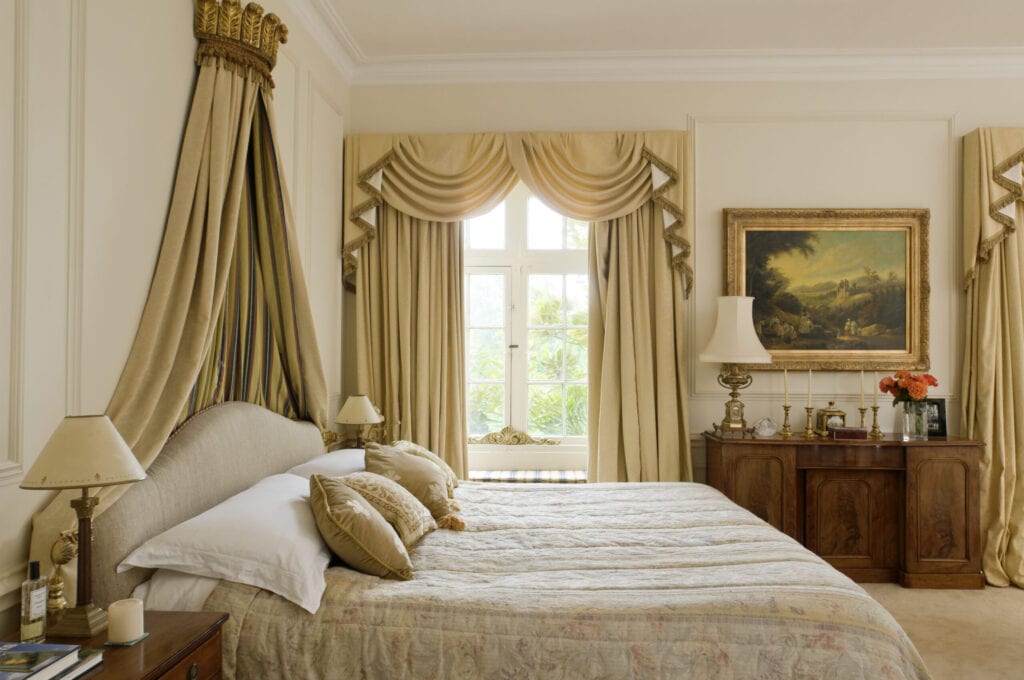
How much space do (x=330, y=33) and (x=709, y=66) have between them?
7.39 feet

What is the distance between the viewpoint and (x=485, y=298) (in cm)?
478

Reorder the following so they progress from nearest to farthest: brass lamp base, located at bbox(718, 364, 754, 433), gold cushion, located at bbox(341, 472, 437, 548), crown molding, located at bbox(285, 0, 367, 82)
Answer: gold cushion, located at bbox(341, 472, 437, 548) → crown molding, located at bbox(285, 0, 367, 82) → brass lamp base, located at bbox(718, 364, 754, 433)

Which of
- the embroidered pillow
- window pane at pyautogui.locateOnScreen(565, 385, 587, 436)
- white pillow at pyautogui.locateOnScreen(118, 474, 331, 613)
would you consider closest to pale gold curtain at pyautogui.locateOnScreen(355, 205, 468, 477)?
window pane at pyautogui.locateOnScreen(565, 385, 587, 436)

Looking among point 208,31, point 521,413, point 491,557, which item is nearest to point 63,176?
point 208,31

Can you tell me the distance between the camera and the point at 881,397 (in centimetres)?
449

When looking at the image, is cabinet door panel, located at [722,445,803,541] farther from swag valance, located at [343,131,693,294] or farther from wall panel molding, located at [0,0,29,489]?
wall panel molding, located at [0,0,29,489]

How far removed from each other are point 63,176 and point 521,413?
10.5 ft

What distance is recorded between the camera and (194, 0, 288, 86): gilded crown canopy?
2.67 m

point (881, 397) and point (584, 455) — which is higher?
point (881, 397)

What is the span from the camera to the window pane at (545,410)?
4.76m

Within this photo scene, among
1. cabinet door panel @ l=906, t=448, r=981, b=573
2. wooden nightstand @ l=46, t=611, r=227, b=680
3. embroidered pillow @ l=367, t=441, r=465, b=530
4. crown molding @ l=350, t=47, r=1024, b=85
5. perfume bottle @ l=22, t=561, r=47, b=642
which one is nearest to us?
wooden nightstand @ l=46, t=611, r=227, b=680

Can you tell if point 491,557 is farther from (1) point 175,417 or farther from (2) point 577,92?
(2) point 577,92

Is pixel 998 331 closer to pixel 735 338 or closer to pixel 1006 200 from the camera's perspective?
pixel 1006 200

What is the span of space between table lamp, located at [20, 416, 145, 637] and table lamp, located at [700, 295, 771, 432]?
324cm
